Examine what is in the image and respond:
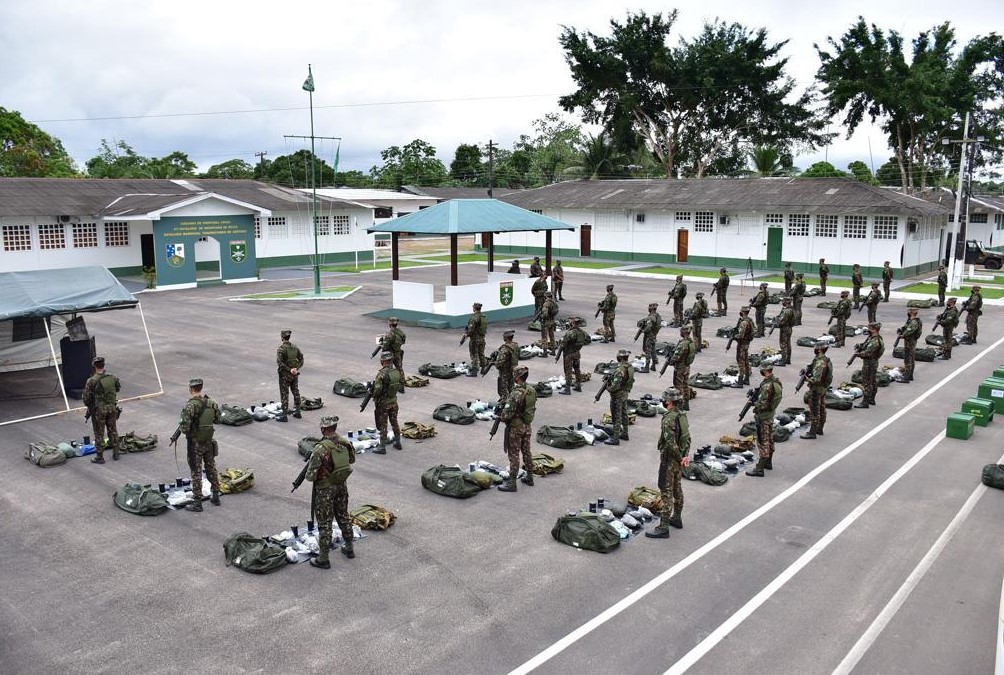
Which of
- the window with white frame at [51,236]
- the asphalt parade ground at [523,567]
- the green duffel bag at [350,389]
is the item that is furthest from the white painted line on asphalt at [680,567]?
the window with white frame at [51,236]

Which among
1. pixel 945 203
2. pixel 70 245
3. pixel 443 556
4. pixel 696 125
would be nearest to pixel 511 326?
pixel 443 556

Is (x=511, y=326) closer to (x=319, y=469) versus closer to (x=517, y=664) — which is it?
(x=319, y=469)

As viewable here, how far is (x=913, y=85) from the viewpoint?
167 ft

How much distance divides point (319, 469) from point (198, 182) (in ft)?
139

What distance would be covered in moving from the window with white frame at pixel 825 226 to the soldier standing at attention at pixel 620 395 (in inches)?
1200

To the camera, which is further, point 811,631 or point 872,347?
point 872,347

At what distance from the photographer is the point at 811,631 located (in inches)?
318

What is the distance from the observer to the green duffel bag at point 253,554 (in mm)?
9336

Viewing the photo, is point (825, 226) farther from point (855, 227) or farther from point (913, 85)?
point (913, 85)

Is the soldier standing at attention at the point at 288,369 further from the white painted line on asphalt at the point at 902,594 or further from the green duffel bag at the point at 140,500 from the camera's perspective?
the white painted line on asphalt at the point at 902,594

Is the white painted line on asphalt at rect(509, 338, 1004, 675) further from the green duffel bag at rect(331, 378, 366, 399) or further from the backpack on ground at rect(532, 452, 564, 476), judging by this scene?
the green duffel bag at rect(331, 378, 366, 399)

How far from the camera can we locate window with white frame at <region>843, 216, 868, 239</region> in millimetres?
39719

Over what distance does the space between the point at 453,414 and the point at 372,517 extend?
505 cm

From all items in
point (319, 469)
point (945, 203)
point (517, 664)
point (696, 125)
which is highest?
point (696, 125)
